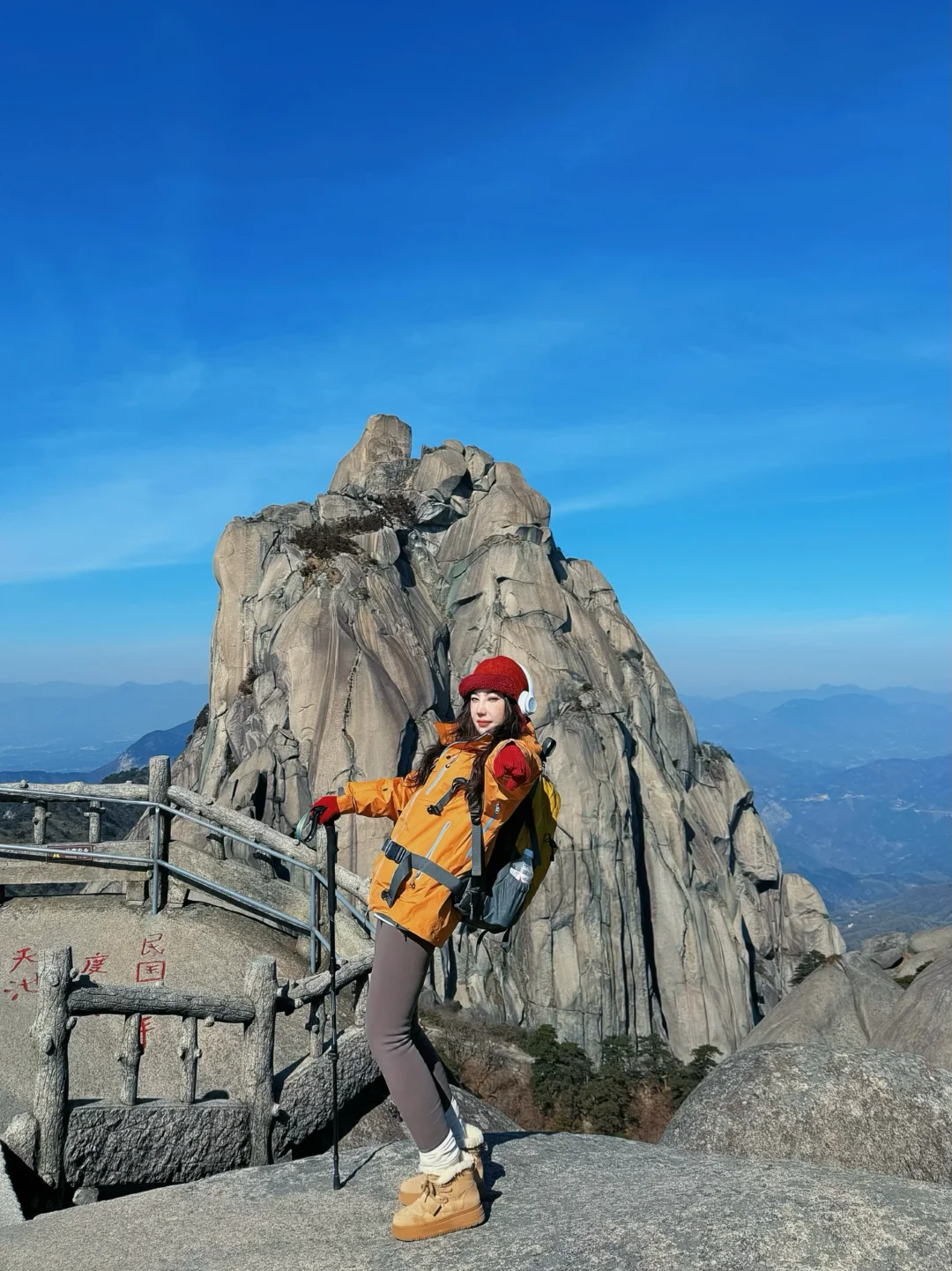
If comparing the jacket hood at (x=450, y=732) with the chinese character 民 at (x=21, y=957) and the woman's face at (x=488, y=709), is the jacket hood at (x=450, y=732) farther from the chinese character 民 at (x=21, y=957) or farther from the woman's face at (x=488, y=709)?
the chinese character 民 at (x=21, y=957)

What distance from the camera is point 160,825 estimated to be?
1020 cm

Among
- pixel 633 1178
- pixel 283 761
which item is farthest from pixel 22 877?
pixel 283 761

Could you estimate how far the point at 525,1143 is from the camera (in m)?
6.04

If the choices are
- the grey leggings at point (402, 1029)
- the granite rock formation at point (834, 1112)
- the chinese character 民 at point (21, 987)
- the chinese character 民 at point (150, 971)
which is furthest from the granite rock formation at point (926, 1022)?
the chinese character 民 at point (21, 987)

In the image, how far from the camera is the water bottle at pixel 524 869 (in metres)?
4.63

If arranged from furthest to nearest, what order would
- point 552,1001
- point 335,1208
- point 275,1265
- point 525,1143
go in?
point 552,1001 < point 525,1143 < point 335,1208 < point 275,1265

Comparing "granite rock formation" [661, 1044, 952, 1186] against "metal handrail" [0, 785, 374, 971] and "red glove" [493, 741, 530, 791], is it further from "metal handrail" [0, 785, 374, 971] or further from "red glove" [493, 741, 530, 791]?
"red glove" [493, 741, 530, 791]

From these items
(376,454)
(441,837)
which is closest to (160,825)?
(441,837)

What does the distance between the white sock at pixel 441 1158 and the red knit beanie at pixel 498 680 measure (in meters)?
2.27

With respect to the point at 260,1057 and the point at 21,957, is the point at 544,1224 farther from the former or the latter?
the point at 21,957

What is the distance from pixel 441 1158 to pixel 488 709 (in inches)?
90.4

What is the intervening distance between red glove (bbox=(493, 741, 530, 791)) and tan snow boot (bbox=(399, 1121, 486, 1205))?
1.96 meters

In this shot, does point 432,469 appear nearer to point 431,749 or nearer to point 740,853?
point 740,853

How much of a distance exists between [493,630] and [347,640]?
8242mm
